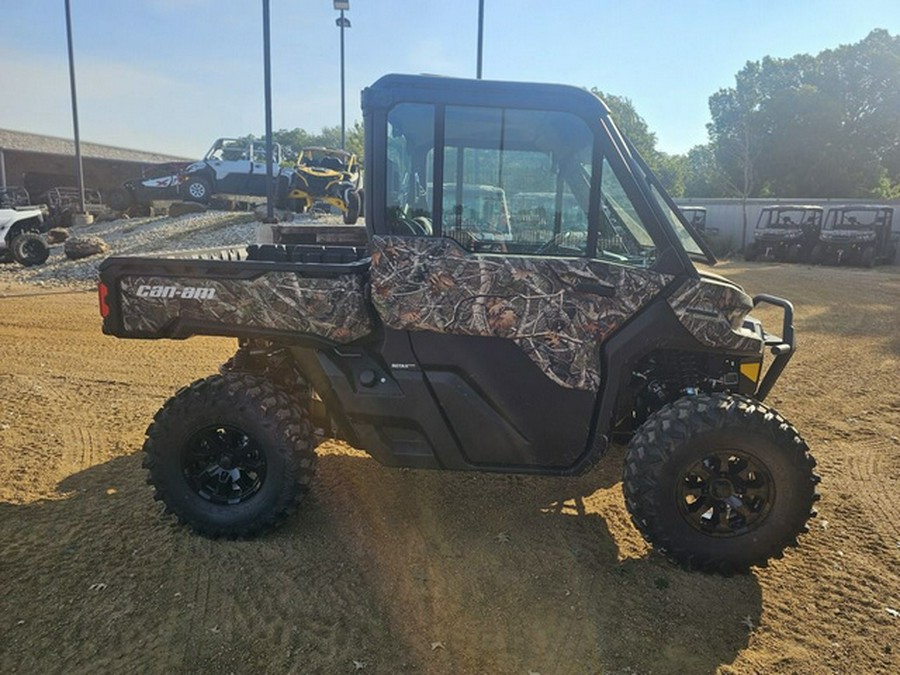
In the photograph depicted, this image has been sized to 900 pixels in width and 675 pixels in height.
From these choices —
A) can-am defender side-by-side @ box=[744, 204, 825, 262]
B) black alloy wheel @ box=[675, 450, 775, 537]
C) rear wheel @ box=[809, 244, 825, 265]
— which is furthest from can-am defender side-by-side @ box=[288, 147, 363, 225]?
black alloy wheel @ box=[675, 450, 775, 537]

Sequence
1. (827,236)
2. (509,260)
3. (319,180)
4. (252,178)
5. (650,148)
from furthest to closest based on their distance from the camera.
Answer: (650,148) → (827,236) → (252,178) → (319,180) → (509,260)

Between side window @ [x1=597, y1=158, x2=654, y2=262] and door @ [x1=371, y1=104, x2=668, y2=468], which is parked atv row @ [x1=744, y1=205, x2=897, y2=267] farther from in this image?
door @ [x1=371, y1=104, x2=668, y2=468]

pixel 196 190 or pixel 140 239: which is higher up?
pixel 196 190

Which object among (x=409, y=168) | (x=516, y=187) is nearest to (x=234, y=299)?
(x=409, y=168)

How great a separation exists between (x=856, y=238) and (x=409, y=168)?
25.8m

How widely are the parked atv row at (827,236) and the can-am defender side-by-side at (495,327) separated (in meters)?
24.6

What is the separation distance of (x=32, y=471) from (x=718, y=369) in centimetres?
472

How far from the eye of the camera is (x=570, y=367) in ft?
11.4

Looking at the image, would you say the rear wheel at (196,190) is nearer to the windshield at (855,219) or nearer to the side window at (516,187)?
the side window at (516,187)

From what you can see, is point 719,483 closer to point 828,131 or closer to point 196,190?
point 196,190

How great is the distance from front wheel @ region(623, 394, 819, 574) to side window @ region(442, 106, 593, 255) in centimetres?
111

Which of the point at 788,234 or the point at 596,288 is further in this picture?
the point at 788,234

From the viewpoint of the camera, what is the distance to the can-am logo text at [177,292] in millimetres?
3592

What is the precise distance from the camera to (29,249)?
1631cm
